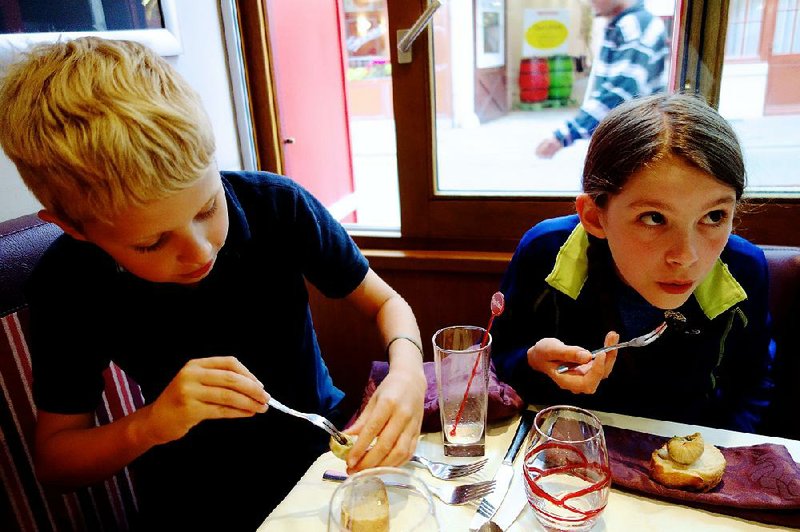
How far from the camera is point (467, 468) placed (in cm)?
86

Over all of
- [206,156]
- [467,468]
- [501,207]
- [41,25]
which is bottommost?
[467,468]

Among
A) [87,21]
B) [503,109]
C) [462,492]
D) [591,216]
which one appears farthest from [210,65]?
[462,492]

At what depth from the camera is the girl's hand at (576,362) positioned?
36.4 inches

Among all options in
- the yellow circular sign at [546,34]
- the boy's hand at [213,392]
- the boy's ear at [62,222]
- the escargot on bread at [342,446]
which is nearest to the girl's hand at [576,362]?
the escargot on bread at [342,446]

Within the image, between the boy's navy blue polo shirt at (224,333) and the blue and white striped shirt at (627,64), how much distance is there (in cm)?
99

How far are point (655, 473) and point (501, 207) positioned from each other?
1162 millimetres

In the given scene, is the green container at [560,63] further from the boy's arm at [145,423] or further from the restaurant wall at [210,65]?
the boy's arm at [145,423]

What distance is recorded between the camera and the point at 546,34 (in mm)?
1856

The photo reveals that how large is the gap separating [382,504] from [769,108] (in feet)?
5.45

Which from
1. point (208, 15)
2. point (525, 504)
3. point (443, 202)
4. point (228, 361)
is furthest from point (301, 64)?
point (525, 504)

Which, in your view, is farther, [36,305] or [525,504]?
[36,305]

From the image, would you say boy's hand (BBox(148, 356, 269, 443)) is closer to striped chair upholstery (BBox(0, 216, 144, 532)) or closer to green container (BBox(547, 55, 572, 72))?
striped chair upholstery (BBox(0, 216, 144, 532))

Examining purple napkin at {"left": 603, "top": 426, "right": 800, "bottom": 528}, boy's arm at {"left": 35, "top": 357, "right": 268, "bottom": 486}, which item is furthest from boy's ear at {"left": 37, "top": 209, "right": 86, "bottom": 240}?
purple napkin at {"left": 603, "top": 426, "right": 800, "bottom": 528}

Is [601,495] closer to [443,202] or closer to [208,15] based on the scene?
[443,202]
